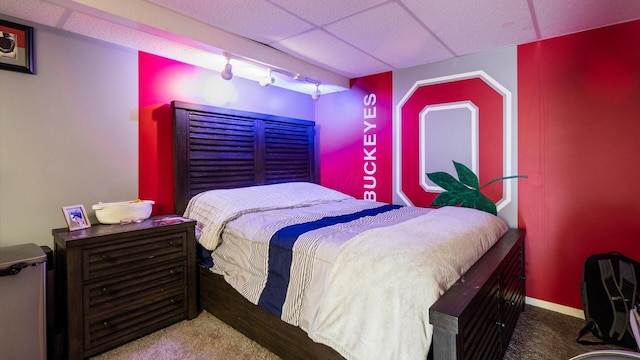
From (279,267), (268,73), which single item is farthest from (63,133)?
(279,267)

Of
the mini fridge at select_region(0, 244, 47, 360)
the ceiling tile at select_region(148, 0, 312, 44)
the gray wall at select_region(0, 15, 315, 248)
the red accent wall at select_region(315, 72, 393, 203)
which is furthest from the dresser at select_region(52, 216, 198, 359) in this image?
the red accent wall at select_region(315, 72, 393, 203)

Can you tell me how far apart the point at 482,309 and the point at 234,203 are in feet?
5.84

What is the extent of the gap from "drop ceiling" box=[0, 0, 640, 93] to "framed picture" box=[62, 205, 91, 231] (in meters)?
1.22

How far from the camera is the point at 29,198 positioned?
198 centimetres

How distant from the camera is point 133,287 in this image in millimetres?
1989

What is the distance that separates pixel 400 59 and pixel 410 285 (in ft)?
7.66

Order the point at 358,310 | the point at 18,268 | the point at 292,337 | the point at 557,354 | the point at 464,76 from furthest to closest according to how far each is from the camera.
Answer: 1. the point at 464,76
2. the point at 557,354
3. the point at 292,337
4. the point at 18,268
5. the point at 358,310

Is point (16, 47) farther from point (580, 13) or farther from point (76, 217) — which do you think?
point (580, 13)

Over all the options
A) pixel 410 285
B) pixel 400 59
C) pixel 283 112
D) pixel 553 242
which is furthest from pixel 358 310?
pixel 283 112

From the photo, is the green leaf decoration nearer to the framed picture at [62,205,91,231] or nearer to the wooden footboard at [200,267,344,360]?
the wooden footboard at [200,267,344,360]

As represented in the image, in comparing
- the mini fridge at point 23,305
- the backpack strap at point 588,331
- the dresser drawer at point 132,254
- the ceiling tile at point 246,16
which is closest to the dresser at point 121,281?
the dresser drawer at point 132,254

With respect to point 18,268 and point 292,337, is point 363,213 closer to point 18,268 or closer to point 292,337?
point 292,337

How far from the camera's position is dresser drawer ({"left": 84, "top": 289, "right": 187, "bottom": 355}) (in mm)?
1823

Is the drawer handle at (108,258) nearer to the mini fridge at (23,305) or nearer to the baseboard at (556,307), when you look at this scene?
the mini fridge at (23,305)
